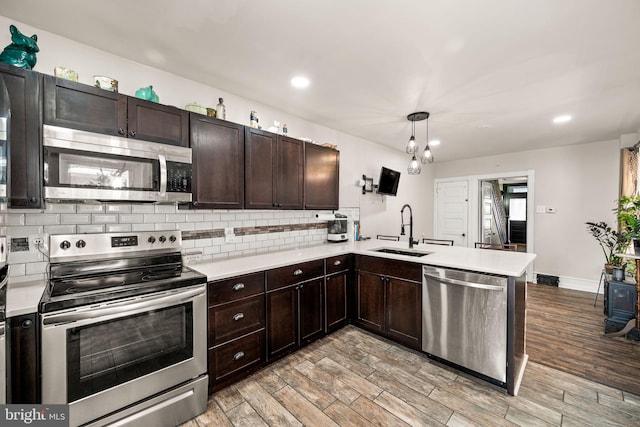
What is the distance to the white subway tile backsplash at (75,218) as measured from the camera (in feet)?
6.15

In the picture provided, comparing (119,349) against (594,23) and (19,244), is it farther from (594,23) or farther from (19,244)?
(594,23)

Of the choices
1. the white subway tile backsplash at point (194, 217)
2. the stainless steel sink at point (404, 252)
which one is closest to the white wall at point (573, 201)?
the stainless steel sink at point (404, 252)

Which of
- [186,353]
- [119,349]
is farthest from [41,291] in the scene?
[186,353]

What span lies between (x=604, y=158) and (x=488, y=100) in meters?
3.44

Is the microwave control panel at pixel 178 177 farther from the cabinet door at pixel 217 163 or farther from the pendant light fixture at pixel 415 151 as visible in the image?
the pendant light fixture at pixel 415 151

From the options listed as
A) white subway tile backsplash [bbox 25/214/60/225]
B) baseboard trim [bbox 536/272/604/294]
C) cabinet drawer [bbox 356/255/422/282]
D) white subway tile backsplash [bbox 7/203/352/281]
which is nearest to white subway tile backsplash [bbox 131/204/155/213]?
white subway tile backsplash [bbox 7/203/352/281]

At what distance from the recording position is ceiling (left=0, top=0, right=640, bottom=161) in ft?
5.35

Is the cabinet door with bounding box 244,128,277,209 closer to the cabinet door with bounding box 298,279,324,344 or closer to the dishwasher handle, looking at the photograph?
the cabinet door with bounding box 298,279,324,344

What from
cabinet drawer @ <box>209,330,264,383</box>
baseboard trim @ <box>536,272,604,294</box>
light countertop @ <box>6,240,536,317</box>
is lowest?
baseboard trim @ <box>536,272,604,294</box>

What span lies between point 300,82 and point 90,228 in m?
2.11

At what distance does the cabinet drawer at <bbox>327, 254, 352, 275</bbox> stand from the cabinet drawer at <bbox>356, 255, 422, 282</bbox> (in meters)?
0.12

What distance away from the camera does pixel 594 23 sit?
171cm

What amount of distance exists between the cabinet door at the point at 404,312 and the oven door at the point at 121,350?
1.80m
